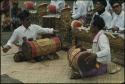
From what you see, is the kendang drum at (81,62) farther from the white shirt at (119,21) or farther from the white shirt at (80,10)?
the white shirt at (80,10)

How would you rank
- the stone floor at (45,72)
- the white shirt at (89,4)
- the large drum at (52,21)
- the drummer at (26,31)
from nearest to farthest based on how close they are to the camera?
1. the stone floor at (45,72)
2. the drummer at (26,31)
3. the large drum at (52,21)
4. the white shirt at (89,4)

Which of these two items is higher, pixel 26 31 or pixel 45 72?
pixel 26 31

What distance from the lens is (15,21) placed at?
1099cm

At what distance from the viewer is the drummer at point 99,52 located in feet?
18.9

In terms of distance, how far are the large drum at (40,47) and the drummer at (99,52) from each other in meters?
1.25

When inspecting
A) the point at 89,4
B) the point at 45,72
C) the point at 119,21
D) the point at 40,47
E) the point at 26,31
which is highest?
the point at 89,4

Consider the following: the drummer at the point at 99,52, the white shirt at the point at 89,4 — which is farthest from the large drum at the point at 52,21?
the drummer at the point at 99,52

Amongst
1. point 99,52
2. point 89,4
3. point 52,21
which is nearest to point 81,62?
point 99,52

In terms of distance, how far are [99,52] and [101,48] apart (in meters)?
0.12

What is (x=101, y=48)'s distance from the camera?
5863mm

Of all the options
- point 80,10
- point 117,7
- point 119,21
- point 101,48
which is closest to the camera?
point 101,48

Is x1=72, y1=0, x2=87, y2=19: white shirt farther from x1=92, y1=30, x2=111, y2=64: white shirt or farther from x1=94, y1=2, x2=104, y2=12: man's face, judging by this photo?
x1=92, y1=30, x2=111, y2=64: white shirt

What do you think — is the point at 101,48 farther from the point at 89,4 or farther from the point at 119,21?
the point at 89,4

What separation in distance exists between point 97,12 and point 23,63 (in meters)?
2.07
